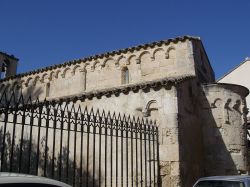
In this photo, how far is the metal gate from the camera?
5.54m

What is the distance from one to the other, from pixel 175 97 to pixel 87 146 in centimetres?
473

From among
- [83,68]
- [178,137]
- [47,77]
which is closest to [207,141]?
[178,137]

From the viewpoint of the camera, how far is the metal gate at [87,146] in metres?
5.54

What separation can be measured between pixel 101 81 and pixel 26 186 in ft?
45.1

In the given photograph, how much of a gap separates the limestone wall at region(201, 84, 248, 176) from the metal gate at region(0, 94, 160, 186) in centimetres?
343

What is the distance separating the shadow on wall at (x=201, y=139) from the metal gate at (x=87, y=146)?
159cm

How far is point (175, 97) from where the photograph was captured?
10.5 m

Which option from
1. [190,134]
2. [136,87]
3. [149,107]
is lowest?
[190,134]

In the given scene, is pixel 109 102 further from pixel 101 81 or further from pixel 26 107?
pixel 26 107

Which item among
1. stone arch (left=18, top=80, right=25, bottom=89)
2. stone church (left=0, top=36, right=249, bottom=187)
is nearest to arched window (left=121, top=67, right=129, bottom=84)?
stone church (left=0, top=36, right=249, bottom=187)

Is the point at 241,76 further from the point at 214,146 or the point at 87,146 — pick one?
the point at 87,146

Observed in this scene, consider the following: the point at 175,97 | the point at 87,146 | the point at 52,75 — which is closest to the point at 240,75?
the point at 52,75

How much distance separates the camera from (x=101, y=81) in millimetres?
16234

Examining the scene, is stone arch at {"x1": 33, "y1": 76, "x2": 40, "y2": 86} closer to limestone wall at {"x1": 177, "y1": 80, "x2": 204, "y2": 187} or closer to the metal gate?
the metal gate
